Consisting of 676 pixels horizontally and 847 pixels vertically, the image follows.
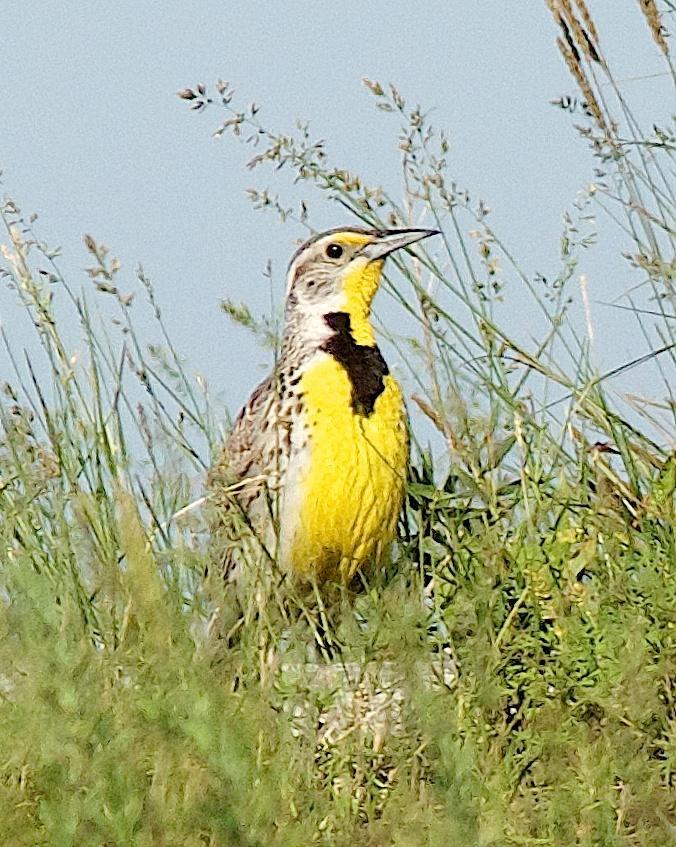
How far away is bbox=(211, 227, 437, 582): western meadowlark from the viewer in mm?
3305

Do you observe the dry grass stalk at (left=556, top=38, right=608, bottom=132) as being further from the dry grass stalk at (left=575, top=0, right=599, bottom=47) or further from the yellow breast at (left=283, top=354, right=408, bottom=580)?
the yellow breast at (left=283, top=354, right=408, bottom=580)

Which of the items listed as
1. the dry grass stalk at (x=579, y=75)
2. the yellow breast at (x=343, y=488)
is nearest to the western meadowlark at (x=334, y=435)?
the yellow breast at (x=343, y=488)

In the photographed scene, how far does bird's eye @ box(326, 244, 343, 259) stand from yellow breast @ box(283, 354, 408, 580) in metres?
0.40

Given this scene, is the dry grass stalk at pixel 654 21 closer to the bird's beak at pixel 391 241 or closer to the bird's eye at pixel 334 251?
the bird's beak at pixel 391 241

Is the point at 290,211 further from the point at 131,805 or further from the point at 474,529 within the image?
the point at 131,805

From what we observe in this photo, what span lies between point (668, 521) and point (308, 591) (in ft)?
3.07

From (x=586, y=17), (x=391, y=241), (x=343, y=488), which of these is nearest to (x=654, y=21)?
(x=586, y=17)

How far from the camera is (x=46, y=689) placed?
1.74 metres

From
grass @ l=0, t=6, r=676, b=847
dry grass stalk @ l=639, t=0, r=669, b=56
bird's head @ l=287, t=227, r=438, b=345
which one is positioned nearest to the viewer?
grass @ l=0, t=6, r=676, b=847

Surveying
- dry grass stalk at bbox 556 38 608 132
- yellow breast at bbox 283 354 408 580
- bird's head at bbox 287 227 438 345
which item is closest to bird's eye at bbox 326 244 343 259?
bird's head at bbox 287 227 438 345

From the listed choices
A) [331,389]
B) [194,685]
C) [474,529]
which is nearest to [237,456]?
[331,389]

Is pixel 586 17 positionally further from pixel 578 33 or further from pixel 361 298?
pixel 361 298

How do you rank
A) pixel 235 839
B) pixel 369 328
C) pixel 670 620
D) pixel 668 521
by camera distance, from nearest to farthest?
pixel 235 839
pixel 670 620
pixel 668 521
pixel 369 328

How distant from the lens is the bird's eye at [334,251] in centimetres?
371
